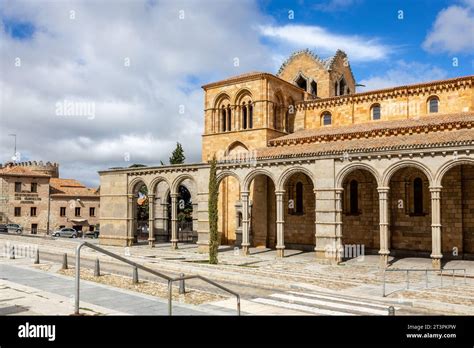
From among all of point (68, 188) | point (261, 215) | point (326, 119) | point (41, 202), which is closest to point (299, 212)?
point (261, 215)

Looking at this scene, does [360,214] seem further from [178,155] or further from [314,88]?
[178,155]

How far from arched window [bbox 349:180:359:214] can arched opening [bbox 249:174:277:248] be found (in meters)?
6.29

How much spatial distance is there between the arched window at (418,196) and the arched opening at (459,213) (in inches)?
65.9

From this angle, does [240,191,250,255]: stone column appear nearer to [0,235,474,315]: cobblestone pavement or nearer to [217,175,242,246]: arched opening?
[0,235,474,315]: cobblestone pavement

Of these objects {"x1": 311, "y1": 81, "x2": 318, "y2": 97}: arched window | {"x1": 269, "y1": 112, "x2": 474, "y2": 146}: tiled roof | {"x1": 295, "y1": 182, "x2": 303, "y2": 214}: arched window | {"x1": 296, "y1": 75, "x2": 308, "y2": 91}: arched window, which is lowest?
{"x1": 295, "y1": 182, "x2": 303, "y2": 214}: arched window

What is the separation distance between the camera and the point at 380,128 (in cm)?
3152

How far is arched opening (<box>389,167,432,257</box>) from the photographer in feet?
95.9

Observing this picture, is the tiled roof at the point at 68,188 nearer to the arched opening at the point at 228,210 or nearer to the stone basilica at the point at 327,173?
the stone basilica at the point at 327,173

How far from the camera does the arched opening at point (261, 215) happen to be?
35469mm

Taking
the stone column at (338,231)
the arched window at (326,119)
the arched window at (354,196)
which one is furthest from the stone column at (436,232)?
the arched window at (326,119)

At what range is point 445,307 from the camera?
15000 millimetres

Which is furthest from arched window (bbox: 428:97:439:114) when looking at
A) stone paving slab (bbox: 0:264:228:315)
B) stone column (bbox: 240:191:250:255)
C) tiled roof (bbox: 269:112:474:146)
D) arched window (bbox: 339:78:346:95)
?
stone paving slab (bbox: 0:264:228:315)
